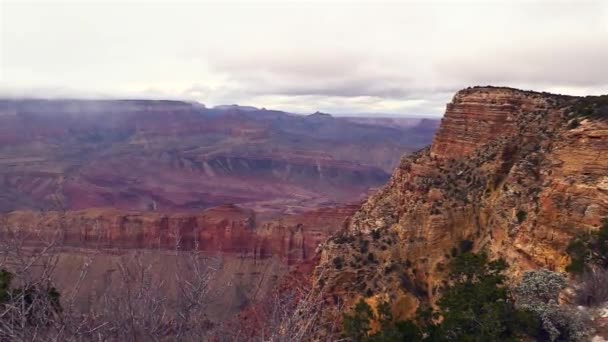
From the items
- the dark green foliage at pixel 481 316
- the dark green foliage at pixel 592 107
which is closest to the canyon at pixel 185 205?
the dark green foliage at pixel 481 316

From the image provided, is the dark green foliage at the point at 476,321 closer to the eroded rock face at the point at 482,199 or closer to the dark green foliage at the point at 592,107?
the eroded rock face at the point at 482,199

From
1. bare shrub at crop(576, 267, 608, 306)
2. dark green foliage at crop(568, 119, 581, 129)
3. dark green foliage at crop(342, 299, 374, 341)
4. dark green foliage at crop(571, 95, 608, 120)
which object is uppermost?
dark green foliage at crop(571, 95, 608, 120)

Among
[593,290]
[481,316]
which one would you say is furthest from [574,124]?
[481,316]

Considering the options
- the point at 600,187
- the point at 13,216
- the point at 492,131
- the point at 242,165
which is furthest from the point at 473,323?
the point at 242,165

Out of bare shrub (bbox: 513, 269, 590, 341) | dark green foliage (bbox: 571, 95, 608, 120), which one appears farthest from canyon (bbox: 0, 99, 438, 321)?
dark green foliage (bbox: 571, 95, 608, 120)

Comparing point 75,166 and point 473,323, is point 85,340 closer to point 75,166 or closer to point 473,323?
point 473,323

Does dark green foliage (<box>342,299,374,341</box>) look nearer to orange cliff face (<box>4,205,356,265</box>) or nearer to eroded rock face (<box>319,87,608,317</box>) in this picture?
eroded rock face (<box>319,87,608,317</box>)
